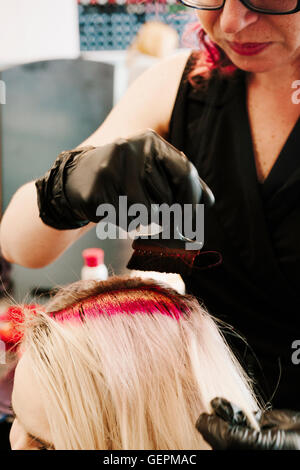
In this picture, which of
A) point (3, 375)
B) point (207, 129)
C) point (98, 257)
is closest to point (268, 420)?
point (207, 129)

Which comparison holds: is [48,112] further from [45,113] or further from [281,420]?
[281,420]

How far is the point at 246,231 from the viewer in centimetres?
88

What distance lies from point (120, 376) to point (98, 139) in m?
0.47

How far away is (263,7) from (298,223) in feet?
1.25

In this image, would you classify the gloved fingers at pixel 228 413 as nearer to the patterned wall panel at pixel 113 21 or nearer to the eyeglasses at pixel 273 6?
the eyeglasses at pixel 273 6

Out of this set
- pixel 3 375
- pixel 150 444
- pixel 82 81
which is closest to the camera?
pixel 150 444

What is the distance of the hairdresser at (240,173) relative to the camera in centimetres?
74

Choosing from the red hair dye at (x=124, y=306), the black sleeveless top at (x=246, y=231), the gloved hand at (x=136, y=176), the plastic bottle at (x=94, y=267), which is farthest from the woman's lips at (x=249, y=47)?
the plastic bottle at (x=94, y=267)

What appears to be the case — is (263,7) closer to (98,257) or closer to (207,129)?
(207,129)

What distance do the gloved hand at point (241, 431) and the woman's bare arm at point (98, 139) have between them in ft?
1.41

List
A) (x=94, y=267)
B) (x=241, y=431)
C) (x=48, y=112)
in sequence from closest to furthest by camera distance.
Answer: (x=241, y=431), (x=94, y=267), (x=48, y=112)

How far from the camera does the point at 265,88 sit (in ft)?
2.82

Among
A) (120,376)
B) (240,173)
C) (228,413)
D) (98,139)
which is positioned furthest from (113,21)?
(228,413)
